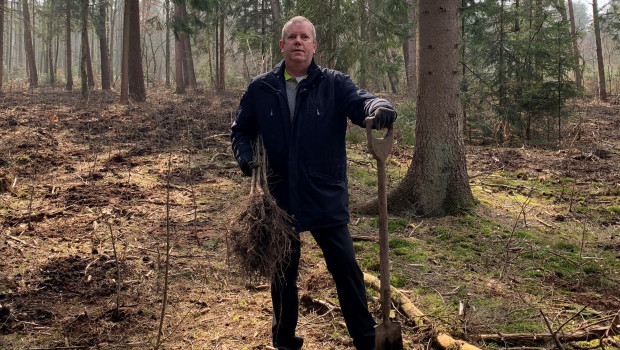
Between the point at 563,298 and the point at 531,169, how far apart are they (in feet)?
16.6

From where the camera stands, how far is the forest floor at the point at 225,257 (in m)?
3.49

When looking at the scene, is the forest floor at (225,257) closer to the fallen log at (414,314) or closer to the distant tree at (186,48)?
the fallen log at (414,314)

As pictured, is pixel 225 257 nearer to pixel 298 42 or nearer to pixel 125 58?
pixel 298 42

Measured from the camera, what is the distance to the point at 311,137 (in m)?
2.88

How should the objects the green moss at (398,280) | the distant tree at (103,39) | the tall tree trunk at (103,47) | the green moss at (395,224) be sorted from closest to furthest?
the green moss at (398,280)
the green moss at (395,224)
the distant tree at (103,39)
the tall tree trunk at (103,47)

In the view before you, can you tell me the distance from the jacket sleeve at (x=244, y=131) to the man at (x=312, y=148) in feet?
0.09

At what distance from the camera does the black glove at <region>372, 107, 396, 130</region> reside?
8.82 feet

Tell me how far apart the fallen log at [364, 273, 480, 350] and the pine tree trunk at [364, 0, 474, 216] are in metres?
2.10

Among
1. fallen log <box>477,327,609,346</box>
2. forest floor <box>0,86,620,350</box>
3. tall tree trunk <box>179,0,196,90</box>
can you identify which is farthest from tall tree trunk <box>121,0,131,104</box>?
fallen log <box>477,327,609,346</box>

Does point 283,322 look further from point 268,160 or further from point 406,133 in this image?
point 406,133

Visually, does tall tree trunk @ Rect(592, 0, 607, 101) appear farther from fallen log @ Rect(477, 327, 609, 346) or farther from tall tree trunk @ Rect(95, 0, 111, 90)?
tall tree trunk @ Rect(95, 0, 111, 90)

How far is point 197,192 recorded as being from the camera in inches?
275

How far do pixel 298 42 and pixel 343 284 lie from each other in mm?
1520

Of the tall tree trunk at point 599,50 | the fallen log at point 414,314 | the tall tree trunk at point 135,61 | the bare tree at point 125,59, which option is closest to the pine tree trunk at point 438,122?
the fallen log at point 414,314
